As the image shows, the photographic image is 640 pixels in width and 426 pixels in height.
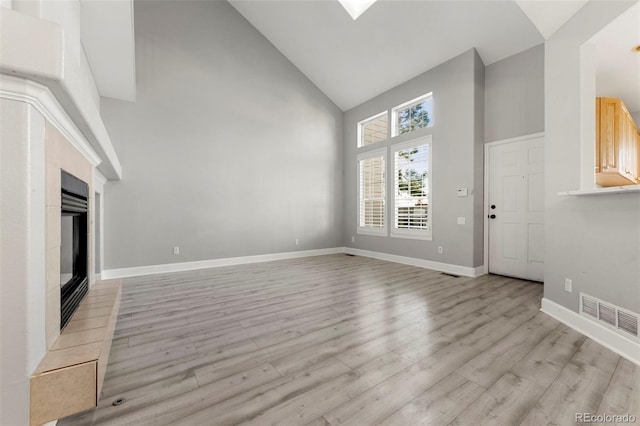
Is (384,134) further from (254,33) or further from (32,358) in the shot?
(32,358)

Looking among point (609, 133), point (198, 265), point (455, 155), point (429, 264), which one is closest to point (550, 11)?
point (609, 133)

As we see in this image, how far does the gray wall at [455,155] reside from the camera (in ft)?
13.0

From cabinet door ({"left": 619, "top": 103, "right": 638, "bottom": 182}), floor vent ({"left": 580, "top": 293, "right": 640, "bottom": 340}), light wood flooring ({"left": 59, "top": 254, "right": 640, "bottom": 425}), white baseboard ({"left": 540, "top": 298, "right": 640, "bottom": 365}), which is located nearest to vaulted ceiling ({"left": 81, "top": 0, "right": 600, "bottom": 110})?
cabinet door ({"left": 619, "top": 103, "right": 638, "bottom": 182})

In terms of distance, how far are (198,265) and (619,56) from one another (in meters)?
5.64

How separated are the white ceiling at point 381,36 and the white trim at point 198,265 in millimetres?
3826

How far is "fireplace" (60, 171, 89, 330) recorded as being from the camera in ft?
5.00

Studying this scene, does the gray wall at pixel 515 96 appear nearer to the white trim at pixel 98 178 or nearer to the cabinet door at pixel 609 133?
the cabinet door at pixel 609 133

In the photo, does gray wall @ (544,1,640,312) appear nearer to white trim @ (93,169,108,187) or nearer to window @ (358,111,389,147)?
window @ (358,111,389,147)

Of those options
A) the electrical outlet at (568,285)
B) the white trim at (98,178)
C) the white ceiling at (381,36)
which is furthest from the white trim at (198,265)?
the electrical outlet at (568,285)

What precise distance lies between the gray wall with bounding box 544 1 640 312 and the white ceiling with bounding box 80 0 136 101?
393 cm

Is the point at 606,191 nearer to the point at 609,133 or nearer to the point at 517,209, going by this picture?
the point at 609,133

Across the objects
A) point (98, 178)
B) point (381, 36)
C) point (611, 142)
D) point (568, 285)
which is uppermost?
point (381, 36)

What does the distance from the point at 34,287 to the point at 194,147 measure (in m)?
3.83

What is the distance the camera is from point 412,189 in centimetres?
488
